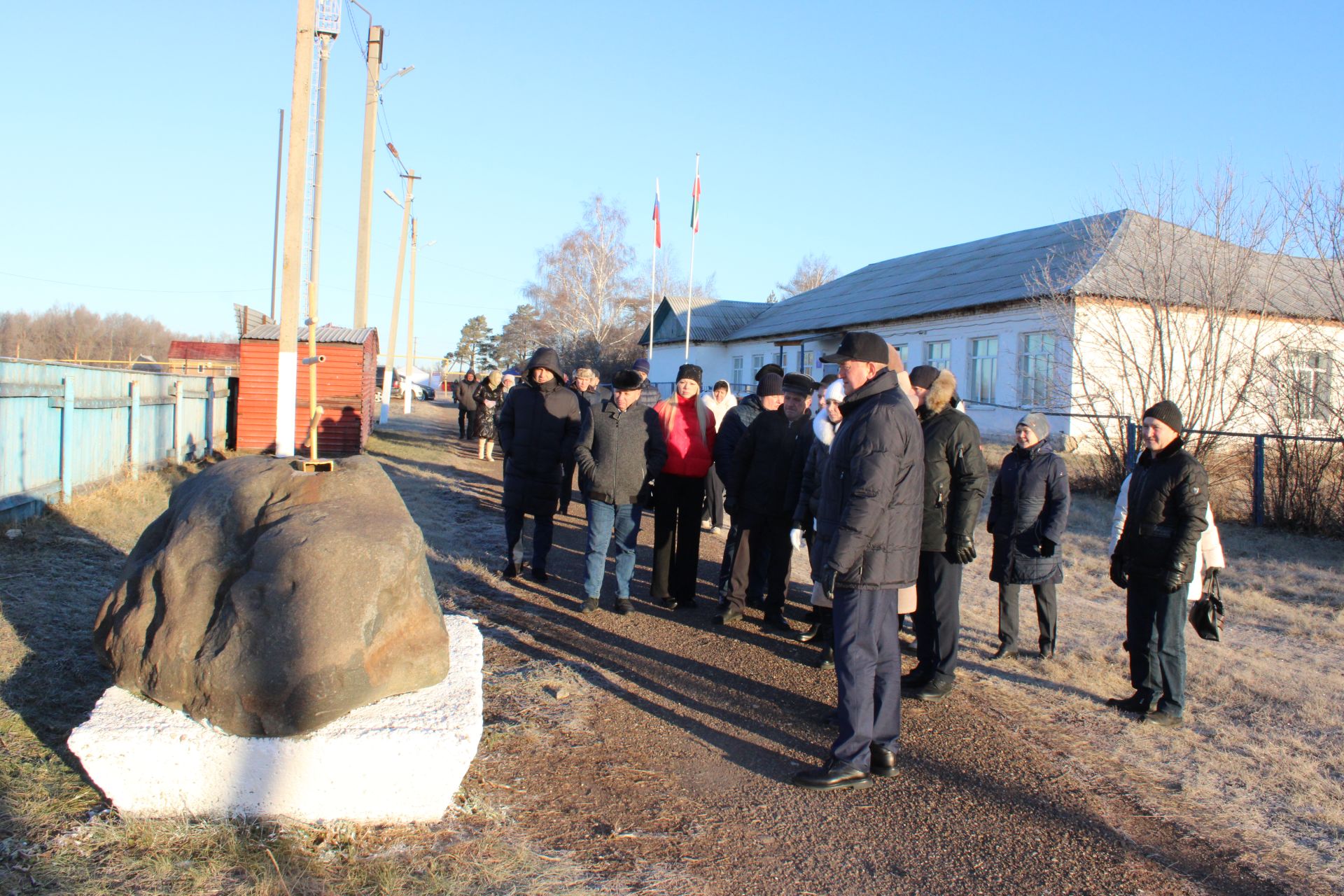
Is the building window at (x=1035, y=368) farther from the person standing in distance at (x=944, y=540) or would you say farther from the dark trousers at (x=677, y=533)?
the person standing in distance at (x=944, y=540)

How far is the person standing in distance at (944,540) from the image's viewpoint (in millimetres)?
5281

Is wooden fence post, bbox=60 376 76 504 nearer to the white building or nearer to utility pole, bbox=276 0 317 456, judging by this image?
utility pole, bbox=276 0 317 456

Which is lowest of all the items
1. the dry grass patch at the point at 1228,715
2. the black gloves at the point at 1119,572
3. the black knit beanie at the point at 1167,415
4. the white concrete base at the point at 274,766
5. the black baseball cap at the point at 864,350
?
the dry grass patch at the point at 1228,715

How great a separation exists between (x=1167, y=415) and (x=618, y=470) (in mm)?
3527

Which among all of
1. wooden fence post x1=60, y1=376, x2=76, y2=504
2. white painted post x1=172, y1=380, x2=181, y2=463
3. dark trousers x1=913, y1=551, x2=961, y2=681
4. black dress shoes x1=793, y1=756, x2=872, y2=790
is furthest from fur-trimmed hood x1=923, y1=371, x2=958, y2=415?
white painted post x1=172, y1=380, x2=181, y2=463

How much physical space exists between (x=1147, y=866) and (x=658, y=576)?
4195 millimetres

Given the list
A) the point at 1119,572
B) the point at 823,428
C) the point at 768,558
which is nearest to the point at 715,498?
the point at 768,558

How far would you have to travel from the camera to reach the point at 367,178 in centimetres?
2198

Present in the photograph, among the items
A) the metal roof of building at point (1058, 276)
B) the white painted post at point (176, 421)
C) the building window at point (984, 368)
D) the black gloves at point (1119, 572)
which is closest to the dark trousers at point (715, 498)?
the black gloves at point (1119, 572)

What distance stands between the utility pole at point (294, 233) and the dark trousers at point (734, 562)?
19.9 feet

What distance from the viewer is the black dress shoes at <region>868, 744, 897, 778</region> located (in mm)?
4184

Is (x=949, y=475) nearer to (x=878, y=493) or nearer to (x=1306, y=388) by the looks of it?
(x=878, y=493)

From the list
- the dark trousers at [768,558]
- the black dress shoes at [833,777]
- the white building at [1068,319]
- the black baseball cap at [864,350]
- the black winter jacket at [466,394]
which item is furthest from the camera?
the black winter jacket at [466,394]

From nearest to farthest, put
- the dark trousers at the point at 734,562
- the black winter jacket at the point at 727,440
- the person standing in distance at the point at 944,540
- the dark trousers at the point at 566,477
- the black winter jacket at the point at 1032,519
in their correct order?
the person standing in distance at the point at 944,540 → the black winter jacket at the point at 1032,519 → the dark trousers at the point at 734,562 → the black winter jacket at the point at 727,440 → the dark trousers at the point at 566,477
